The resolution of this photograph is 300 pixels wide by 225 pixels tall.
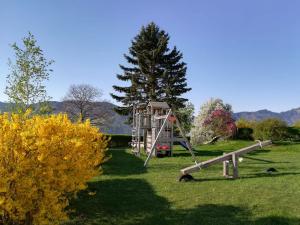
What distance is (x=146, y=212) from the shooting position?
8844mm

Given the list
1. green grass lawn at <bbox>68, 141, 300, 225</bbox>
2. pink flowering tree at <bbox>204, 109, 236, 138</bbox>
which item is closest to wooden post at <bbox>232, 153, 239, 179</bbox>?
green grass lawn at <bbox>68, 141, 300, 225</bbox>

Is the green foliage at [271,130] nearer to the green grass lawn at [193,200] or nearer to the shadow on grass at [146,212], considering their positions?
the green grass lawn at [193,200]

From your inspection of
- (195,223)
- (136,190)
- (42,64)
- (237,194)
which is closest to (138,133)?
(42,64)

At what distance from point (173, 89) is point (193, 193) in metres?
39.7

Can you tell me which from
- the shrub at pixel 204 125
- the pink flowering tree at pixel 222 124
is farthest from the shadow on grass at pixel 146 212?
the shrub at pixel 204 125

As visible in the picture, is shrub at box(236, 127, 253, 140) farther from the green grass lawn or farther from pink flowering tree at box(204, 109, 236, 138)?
the green grass lawn

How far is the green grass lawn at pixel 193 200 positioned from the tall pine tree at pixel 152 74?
36069 mm

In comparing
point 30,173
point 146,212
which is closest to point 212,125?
point 146,212

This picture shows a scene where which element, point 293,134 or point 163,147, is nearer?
point 163,147

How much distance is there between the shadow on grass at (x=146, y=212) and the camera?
7926 millimetres

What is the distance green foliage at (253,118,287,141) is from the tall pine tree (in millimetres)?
15678

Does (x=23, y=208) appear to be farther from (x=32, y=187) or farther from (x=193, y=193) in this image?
(x=193, y=193)

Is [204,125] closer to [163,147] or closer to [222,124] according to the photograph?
[222,124]

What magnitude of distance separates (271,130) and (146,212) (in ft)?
97.1
